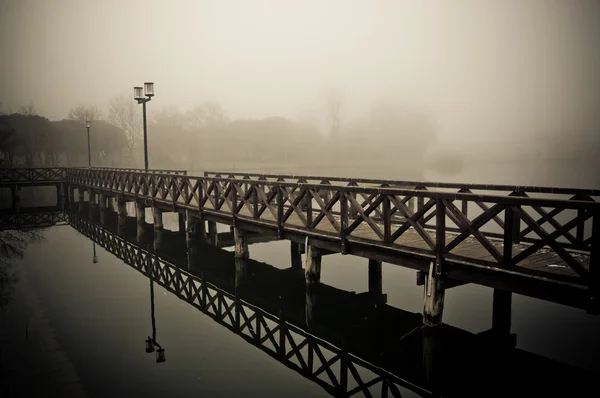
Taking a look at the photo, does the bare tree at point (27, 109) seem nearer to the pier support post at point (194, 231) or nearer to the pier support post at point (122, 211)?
the pier support post at point (122, 211)

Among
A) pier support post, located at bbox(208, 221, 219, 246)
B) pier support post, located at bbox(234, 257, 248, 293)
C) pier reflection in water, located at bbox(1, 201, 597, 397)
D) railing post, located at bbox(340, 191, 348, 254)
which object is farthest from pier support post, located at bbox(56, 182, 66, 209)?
railing post, located at bbox(340, 191, 348, 254)

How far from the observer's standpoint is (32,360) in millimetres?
7098

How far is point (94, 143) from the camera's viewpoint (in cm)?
5491

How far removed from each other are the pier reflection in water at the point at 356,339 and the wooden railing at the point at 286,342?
0.02 metres

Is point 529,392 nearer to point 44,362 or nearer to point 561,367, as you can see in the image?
point 561,367

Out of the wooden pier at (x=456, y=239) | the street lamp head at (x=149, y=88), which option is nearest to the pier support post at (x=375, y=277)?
the wooden pier at (x=456, y=239)

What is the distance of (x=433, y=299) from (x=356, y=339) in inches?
61.4

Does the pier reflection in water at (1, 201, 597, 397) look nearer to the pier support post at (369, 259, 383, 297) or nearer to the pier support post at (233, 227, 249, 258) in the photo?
the pier support post at (369, 259, 383, 297)

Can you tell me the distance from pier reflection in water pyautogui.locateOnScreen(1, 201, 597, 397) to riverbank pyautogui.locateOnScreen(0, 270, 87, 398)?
135cm

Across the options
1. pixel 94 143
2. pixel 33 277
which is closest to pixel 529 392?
pixel 33 277

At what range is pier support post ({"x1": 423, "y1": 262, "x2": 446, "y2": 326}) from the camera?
7.45 metres

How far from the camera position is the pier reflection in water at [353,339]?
626cm

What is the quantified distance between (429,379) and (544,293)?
2.08m

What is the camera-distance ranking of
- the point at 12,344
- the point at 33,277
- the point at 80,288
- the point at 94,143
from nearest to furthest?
the point at 12,344
the point at 80,288
the point at 33,277
the point at 94,143
